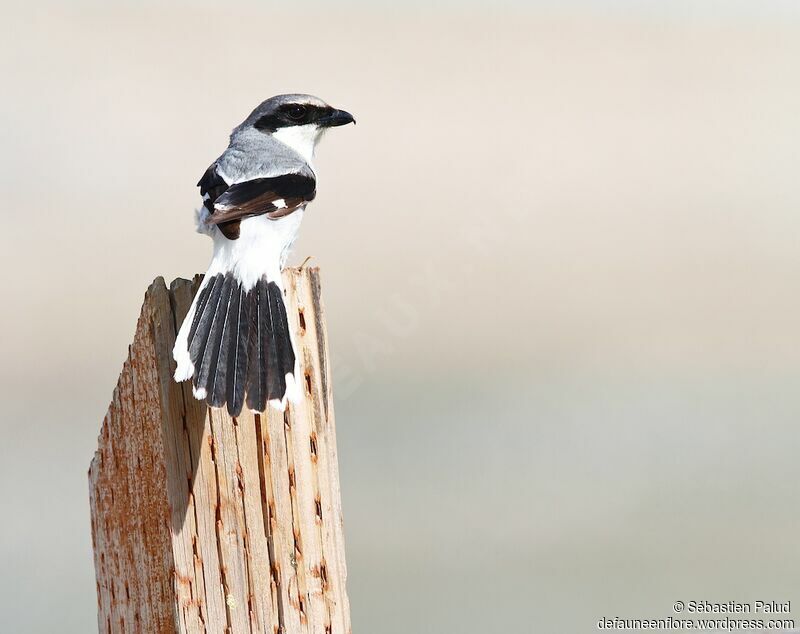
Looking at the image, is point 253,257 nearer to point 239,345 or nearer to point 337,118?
point 239,345

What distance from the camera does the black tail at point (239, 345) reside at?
2.34 meters

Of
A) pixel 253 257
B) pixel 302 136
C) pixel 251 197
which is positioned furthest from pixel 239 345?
pixel 302 136

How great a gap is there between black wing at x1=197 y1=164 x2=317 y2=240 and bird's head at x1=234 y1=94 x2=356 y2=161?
762 mm

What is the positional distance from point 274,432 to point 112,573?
69cm

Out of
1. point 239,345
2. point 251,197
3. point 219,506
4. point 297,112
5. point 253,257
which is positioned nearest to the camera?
point 219,506

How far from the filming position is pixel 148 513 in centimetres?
244

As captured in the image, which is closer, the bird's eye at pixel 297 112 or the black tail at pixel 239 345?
the black tail at pixel 239 345

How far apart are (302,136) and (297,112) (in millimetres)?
121

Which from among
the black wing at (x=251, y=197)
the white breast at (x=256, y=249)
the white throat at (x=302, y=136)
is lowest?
the white breast at (x=256, y=249)

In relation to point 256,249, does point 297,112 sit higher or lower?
higher

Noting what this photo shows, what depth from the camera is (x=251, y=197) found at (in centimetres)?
329

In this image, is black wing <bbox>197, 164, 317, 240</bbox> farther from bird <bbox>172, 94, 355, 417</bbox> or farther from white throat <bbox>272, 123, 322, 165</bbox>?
white throat <bbox>272, 123, 322, 165</bbox>

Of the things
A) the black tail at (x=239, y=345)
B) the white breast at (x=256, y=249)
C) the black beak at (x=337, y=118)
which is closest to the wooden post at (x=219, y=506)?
the black tail at (x=239, y=345)

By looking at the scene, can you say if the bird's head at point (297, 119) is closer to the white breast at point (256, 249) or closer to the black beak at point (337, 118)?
the black beak at point (337, 118)
